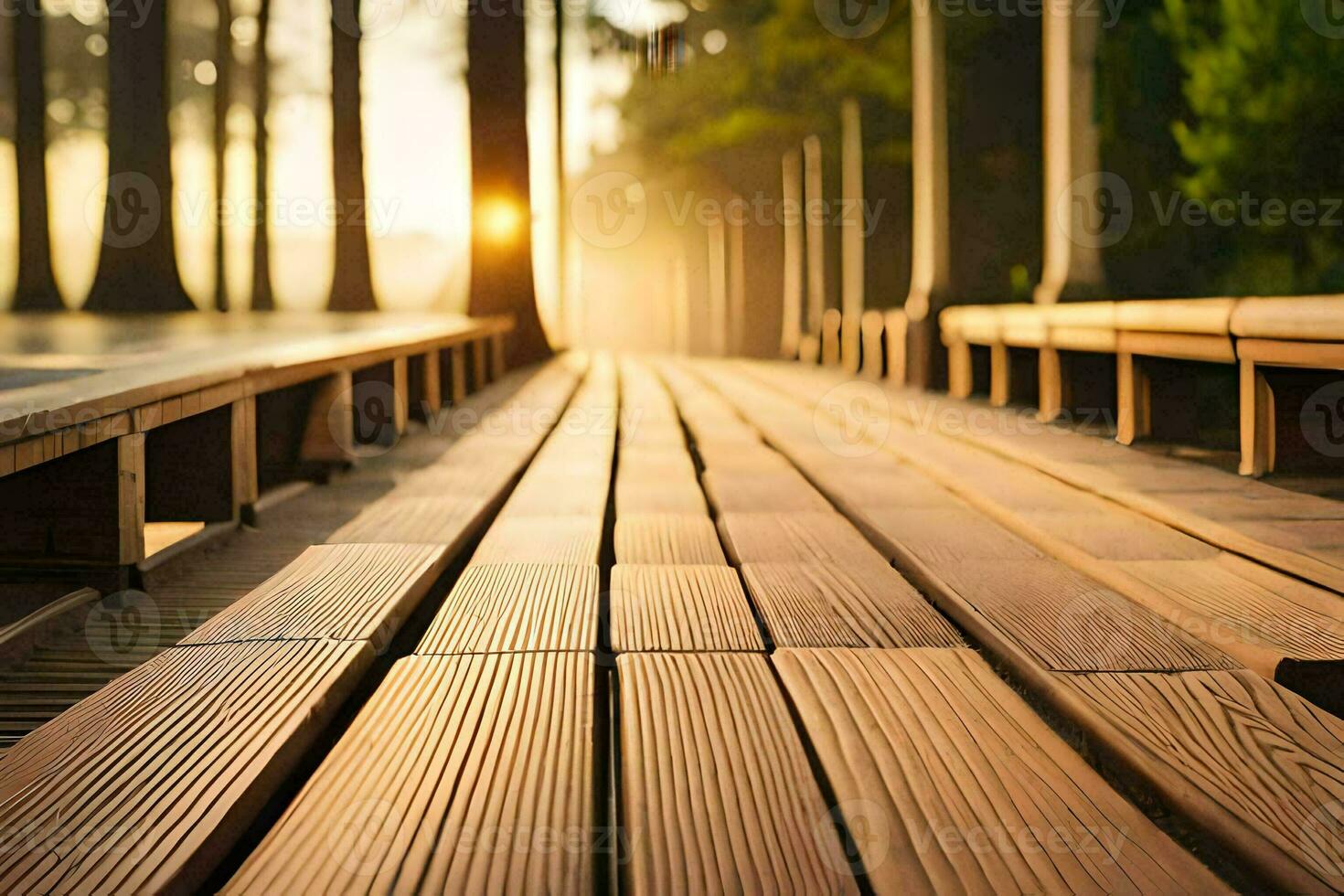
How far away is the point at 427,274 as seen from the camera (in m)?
20.9

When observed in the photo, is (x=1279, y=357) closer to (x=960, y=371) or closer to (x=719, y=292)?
(x=960, y=371)

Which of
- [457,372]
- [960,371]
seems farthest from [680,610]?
[960,371]

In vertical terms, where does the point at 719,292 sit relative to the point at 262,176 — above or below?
below

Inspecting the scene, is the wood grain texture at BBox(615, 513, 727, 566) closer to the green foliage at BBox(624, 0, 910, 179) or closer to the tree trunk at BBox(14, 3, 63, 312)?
the green foliage at BBox(624, 0, 910, 179)

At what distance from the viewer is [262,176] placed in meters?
16.9

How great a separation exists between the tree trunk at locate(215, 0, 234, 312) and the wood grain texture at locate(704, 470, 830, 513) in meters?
14.0

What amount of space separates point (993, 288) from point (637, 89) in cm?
1188

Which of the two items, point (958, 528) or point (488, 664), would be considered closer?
point (488, 664)

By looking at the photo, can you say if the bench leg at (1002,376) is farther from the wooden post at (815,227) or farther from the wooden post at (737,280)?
the wooden post at (737,280)

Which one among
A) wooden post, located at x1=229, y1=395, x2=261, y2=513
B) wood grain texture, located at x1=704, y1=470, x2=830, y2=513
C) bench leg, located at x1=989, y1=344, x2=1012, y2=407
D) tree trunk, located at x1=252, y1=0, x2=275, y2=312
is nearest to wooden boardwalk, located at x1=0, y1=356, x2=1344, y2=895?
wooden post, located at x1=229, y1=395, x2=261, y2=513

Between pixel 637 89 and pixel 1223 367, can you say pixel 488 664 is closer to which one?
pixel 1223 367

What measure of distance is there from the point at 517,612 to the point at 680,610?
23 cm

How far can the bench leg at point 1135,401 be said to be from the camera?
373 cm

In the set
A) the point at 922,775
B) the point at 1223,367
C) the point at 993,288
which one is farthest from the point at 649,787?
the point at 993,288
